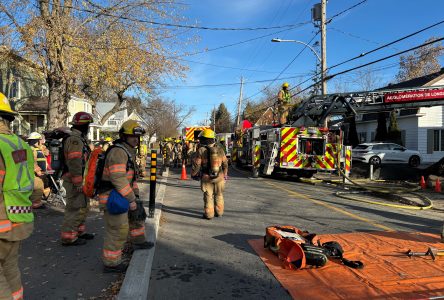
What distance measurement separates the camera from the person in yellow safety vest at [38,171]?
770 cm

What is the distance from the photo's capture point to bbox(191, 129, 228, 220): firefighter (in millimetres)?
7262

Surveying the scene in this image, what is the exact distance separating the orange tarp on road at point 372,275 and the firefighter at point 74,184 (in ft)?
8.36

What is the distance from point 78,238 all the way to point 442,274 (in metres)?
4.78

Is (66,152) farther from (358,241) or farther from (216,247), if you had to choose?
(358,241)

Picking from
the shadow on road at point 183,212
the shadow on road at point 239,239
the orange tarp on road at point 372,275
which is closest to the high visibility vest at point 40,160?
the shadow on road at point 183,212

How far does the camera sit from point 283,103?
15141 mm

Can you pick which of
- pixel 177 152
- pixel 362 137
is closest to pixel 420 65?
pixel 362 137

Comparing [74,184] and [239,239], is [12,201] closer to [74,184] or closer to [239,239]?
[74,184]

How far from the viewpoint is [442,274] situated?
165 inches

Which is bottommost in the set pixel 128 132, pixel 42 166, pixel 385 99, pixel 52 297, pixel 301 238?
pixel 52 297

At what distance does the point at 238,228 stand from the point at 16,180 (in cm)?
437

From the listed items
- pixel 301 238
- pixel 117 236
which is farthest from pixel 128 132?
pixel 301 238

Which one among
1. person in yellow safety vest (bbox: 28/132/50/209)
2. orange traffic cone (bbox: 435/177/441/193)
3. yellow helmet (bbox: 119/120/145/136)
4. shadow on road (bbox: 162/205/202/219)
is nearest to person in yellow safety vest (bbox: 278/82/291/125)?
orange traffic cone (bbox: 435/177/441/193)

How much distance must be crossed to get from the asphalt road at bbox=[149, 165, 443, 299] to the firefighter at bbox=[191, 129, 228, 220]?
0.28m
